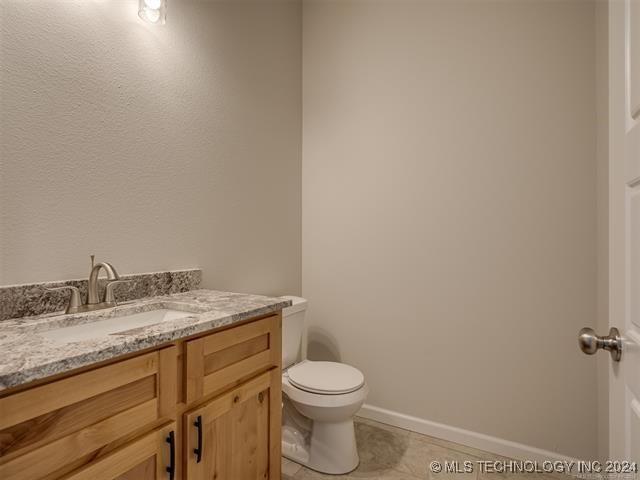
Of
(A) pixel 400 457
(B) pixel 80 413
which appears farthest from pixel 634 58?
(A) pixel 400 457

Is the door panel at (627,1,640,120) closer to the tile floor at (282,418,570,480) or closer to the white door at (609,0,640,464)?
the white door at (609,0,640,464)

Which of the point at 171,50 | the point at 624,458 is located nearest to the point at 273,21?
the point at 171,50

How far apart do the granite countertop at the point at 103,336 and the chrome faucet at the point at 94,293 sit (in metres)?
0.05

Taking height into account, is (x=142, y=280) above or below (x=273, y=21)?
below

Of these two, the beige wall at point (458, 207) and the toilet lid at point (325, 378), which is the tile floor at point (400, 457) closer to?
the beige wall at point (458, 207)

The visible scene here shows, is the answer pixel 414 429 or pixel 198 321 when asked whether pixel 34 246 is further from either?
pixel 414 429

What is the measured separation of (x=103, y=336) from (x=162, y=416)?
0.28 metres

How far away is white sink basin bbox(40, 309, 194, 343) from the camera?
1.06m

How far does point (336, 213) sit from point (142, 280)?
128 cm

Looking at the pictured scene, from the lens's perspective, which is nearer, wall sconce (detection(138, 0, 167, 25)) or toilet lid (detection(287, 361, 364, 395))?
wall sconce (detection(138, 0, 167, 25))

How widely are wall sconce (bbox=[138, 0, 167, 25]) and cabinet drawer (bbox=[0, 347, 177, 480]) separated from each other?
1288 mm

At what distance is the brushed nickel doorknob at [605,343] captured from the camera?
75 centimetres

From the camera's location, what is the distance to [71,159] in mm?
1263

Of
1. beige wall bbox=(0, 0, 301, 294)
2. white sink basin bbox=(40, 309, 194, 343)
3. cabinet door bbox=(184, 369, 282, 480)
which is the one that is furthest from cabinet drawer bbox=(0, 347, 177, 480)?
beige wall bbox=(0, 0, 301, 294)
